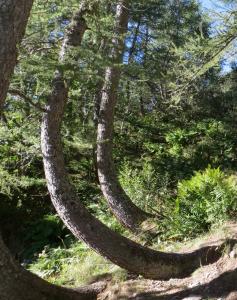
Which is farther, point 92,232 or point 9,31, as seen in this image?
point 92,232

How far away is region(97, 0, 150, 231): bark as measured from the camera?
29.1 ft

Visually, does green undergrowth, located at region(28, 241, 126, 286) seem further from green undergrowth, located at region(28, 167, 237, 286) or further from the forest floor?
the forest floor

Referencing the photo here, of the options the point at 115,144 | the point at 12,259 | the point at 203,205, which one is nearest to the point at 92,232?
the point at 12,259

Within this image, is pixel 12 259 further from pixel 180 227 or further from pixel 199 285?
pixel 180 227

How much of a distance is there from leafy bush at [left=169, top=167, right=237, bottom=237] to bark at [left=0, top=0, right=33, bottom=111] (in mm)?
4215

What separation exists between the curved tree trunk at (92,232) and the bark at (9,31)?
6.25ft

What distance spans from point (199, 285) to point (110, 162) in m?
4.02

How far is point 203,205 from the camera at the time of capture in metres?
7.64

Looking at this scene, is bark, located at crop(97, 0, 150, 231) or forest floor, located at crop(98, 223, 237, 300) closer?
forest floor, located at crop(98, 223, 237, 300)

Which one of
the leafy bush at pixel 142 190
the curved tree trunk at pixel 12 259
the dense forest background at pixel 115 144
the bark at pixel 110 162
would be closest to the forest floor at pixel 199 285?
the dense forest background at pixel 115 144

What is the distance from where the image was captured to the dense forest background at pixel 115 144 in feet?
23.6

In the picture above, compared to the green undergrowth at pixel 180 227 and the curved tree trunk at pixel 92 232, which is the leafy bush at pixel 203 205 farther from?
the curved tree trunk at pixel 92 232

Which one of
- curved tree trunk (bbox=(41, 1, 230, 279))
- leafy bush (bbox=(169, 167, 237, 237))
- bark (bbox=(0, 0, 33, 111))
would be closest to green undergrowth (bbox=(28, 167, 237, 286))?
leafy bush (bbox=(169, 167, 237, 237))

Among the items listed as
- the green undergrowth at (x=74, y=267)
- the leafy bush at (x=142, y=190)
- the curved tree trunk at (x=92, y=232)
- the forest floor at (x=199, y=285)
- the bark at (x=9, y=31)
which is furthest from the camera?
the leafy bush at (x=142, y=190)
